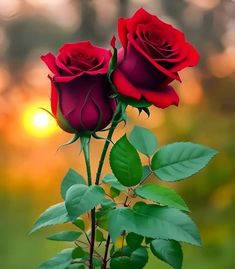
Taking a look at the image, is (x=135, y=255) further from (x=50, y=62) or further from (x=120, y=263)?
(x=50, y=62)

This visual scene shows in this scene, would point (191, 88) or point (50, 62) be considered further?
point (191, 88)

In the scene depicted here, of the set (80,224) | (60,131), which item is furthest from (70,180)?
(60,131)

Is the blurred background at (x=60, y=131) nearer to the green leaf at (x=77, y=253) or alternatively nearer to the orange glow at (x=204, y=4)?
the orange glow at (x=204, y=4)

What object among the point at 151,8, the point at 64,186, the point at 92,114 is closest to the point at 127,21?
the point at 92,114

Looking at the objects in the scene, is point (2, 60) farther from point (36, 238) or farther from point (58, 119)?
point (58, 119)

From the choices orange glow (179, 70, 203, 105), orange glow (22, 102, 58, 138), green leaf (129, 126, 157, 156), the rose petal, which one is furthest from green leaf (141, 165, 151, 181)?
orange glow (179, 70, 203, 105)

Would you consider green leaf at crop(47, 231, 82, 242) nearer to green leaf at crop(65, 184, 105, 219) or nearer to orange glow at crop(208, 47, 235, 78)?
green leaf at crop(65, 184, 105, 219)

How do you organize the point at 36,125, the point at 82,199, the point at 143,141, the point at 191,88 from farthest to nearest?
the point at 191,88
the point at 36,125
the point at 143,141
the point at 82,199
